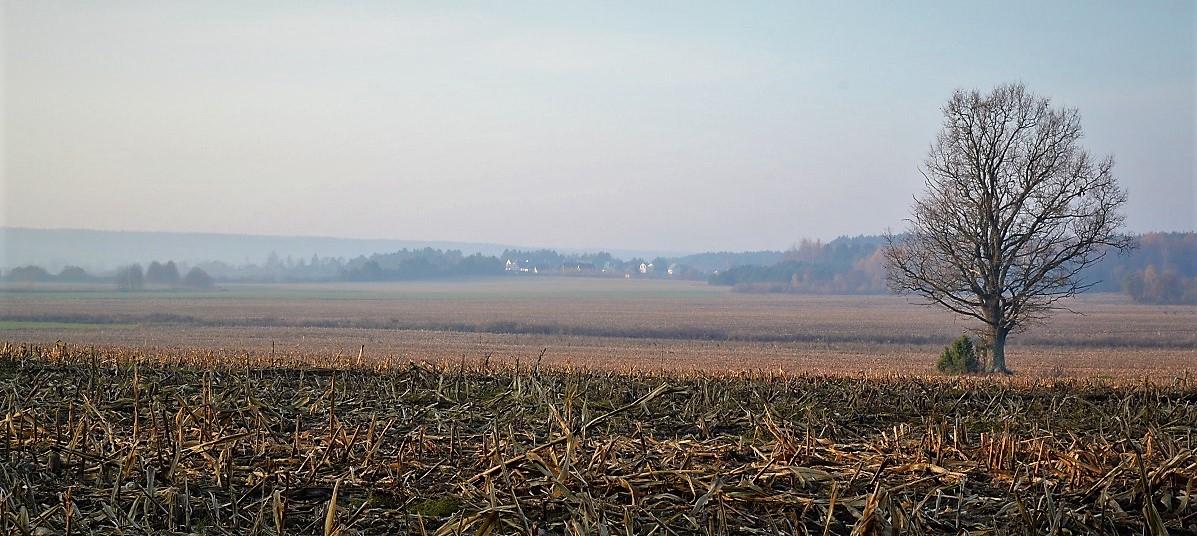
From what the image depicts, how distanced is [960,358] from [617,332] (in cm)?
3041

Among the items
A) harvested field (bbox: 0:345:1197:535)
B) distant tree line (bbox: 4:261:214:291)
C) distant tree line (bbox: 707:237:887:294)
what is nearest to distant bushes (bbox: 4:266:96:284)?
distant tree line (bbox: 4:261:214:291)

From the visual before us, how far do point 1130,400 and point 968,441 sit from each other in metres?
3.45

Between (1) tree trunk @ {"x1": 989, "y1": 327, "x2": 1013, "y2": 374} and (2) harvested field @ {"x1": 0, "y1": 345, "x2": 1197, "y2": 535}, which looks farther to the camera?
(1) tree trunk @ {"x1": 989, "y1": 327, "x2": 1013, "y2": 374}

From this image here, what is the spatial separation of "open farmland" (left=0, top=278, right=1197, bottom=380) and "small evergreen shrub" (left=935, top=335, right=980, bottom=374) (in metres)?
1.22

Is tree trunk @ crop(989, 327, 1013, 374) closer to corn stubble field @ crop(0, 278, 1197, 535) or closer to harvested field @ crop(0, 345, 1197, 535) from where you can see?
corn stubble field @ crop(0, 278, 1197, 535)

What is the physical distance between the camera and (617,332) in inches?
Answer: 2344

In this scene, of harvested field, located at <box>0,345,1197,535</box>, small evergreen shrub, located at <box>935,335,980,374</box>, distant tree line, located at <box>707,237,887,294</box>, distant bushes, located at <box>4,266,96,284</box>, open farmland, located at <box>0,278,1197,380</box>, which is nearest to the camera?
harvested field, located at <box>0,345,1197,535</box>

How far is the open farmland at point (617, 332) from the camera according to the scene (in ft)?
118

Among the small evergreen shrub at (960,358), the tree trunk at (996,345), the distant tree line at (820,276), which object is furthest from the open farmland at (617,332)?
the distant tree line at (820,276)

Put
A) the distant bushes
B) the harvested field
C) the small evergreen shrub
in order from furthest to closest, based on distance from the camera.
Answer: the distant bushes, the small evergreen shrub, the harvested field

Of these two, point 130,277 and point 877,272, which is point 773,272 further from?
point 130,277

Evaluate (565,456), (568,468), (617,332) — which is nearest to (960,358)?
(565,456)

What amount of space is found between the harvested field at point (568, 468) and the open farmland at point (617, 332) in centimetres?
1687

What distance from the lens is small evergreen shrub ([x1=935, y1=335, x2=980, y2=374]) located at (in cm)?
3075
